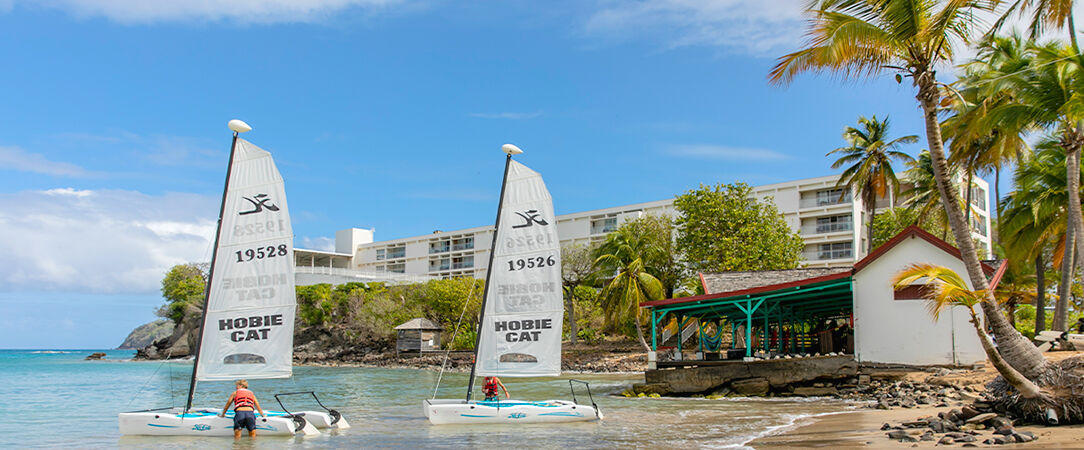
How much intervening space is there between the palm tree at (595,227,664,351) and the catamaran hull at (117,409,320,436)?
27.5 metres

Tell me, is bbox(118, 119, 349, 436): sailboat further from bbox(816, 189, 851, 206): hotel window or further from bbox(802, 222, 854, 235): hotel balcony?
bbox(816, 189, 851, 206): hotel window

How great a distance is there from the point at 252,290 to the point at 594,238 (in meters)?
63.7

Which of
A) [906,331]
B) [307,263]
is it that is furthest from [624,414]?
[307,263]

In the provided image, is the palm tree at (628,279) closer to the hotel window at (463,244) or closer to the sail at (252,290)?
the sail at (252,290)

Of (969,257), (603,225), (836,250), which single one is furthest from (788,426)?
(603,225)

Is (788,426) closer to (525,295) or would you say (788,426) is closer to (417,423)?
(525,295)

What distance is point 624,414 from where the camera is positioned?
818 inches

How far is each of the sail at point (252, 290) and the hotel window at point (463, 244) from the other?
75.9 metres

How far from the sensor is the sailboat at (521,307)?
17734mm

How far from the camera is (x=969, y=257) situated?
14812 mm

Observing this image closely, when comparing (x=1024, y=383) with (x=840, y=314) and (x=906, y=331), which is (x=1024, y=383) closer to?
(x=906, y=331)

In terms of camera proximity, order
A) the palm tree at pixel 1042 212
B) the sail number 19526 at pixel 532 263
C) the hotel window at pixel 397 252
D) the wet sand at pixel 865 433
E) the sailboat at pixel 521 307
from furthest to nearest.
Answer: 1. the hotel window at pixel 397 252
2. the palm tree at pixel 1042 212
3. the sail number 19526 at pixel 532 263
4. the sailboat at pixel 521 307
5. the wet sand at pixel 865 433

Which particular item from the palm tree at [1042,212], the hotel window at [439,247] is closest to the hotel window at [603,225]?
the hotel window at [439,247]

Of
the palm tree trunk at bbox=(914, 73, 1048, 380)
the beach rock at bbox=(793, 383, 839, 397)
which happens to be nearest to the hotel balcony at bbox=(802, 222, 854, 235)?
the beach rock at bbox=(793, 383, 839, 397)
